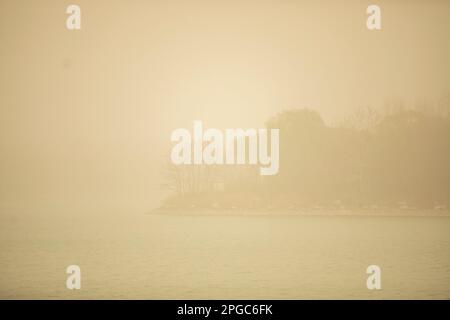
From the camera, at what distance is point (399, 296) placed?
67.0 feet

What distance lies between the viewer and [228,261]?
31844 millimetres

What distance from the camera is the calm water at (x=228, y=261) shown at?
71.4ft

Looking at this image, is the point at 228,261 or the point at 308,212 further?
the point at 308,212

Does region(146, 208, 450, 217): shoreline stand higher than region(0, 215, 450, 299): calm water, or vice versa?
region(146, 208, 450, 217): shoreline

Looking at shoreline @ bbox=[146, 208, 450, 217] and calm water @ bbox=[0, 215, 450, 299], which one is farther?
shoreline @ bbox=[146, 208, 450, 217]

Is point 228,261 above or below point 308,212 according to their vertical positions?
below

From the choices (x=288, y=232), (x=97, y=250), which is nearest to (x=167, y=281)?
Result: (x=97, y=250)

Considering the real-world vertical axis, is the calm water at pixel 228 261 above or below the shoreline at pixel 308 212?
below

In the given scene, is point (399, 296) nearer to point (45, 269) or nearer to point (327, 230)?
point (45, 269)

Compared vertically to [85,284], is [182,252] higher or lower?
higher

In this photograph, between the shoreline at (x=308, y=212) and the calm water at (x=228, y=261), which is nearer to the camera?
the calm water at (x=228, y=261)

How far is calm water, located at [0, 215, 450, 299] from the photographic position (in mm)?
21766
